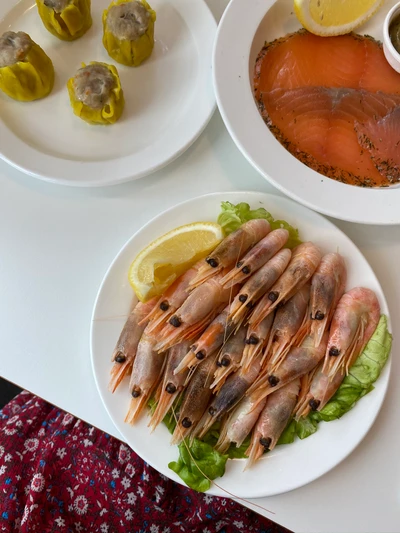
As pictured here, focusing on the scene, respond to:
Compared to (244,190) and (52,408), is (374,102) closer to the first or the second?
(244,190)

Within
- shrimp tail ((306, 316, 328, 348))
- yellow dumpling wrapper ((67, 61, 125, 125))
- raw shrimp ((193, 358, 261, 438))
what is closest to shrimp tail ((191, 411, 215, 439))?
raw shrimp ((193, 358, 261, 438))

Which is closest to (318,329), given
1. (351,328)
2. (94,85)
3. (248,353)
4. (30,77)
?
(351,328)

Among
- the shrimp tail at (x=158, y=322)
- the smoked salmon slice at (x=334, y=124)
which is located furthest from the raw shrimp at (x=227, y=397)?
the smoked salmon slice at (x=334, y=124)

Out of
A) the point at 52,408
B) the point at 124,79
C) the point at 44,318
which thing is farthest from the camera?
the point at 52,408

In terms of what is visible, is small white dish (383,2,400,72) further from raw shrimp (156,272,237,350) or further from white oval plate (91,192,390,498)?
raw shrimp (156,272,237,350)

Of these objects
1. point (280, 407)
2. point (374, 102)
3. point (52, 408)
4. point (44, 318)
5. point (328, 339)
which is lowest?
point (52, 408)

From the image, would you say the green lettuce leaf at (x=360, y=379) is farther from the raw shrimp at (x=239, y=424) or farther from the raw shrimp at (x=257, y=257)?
the raw shrimp at (x=257, y=257)

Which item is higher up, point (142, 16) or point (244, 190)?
point (142, 16)

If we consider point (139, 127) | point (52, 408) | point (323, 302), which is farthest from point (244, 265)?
point (52, 408)
